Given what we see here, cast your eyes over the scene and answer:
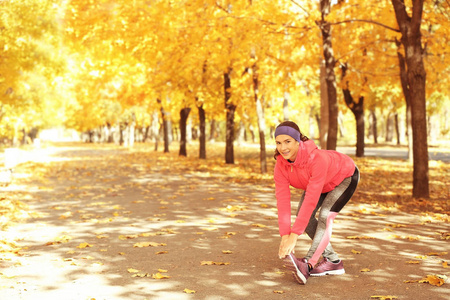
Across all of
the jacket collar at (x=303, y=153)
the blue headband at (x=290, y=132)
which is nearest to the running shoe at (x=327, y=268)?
the jacket collar at (x=303, y=153)

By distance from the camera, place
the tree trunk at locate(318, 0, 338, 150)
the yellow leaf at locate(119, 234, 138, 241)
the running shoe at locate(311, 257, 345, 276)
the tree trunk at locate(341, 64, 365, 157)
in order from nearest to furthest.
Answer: the running shoe at locate(311, 257, 345, 276)
the yellow leaf at locate(119, 234, 138, 241)
the tree trunk at locate(318, 0, 338, 150)
the tree trunk at locate(341, 64, 365, 157)

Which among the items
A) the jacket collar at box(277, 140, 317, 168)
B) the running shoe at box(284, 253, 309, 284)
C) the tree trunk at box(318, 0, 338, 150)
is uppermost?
the tree trunk at box(318, 0, 338, 150)

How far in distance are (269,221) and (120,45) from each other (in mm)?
10437

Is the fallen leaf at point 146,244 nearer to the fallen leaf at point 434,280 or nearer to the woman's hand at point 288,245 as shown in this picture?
the woman's hand at point 288,245

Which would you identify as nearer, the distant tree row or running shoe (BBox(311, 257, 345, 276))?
running shoe (BBox(311, 257, 345, 276))

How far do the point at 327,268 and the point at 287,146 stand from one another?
1.48m

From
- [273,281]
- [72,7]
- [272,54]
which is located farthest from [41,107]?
[273,281]

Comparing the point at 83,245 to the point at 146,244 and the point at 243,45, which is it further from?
the point at 243,45

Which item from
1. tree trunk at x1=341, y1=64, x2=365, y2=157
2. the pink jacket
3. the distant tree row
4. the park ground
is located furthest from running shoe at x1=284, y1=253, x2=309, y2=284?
tree trunk at x1=341, y1=64, x2=365, y2=157

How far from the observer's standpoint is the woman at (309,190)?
489cm

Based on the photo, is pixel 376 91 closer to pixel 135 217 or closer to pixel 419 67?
pixel 419 67

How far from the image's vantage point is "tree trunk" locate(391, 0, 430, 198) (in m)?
11.0

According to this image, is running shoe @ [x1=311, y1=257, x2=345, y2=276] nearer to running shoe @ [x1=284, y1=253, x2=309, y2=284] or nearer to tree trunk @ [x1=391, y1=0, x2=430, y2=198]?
running shoe @ [x1=284, y1=253, x2=309, y2=284]

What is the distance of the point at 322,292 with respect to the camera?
4832mm
